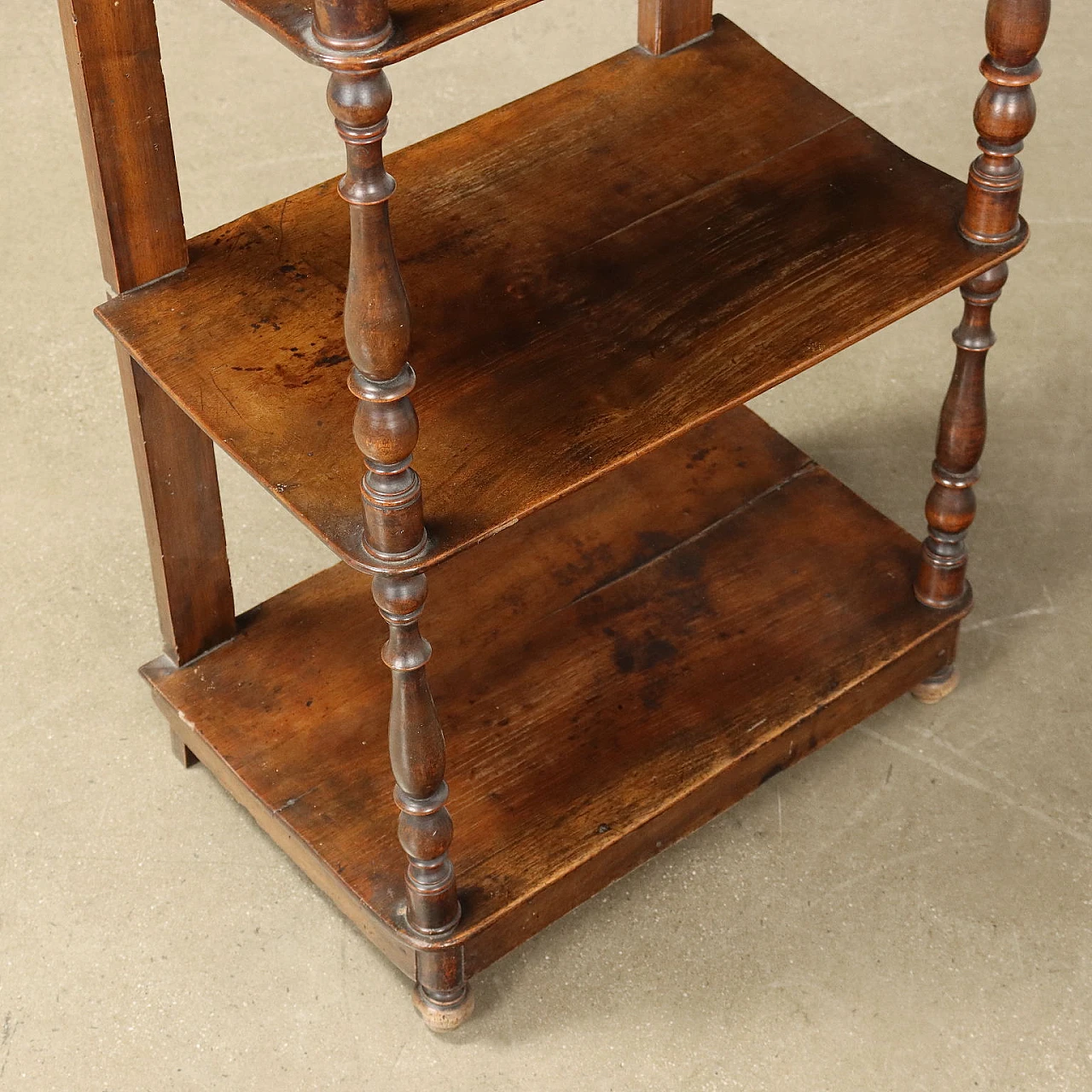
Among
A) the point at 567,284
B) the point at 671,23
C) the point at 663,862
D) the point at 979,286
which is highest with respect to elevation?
the point at 671,23

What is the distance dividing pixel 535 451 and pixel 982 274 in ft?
2.15

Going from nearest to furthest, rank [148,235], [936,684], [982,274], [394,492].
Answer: [394,492], [148,235], [982,274], [936,684]

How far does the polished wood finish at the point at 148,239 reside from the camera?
2029 mm

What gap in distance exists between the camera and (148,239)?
2.15 m

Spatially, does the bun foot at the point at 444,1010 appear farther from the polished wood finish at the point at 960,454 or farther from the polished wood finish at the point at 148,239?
the polished wood finish at the point at 960,454

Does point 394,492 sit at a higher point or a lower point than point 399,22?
lower

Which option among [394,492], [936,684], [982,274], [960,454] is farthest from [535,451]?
[936,684]

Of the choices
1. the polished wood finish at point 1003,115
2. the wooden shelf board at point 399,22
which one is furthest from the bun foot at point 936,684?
the wooden shelf board at point 399,22

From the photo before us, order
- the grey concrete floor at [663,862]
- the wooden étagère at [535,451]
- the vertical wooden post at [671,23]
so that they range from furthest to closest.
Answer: the vertical wooden post at [671,23], the grey concrete floor at [663,862], the wooden étagère at [535,451]

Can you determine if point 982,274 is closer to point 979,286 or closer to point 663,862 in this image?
point 979,286

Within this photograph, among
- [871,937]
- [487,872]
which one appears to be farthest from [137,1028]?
[871,937]

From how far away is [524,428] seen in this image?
6.68ft

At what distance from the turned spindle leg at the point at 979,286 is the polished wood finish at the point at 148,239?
0.91 m

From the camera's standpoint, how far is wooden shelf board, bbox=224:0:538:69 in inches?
63.5
